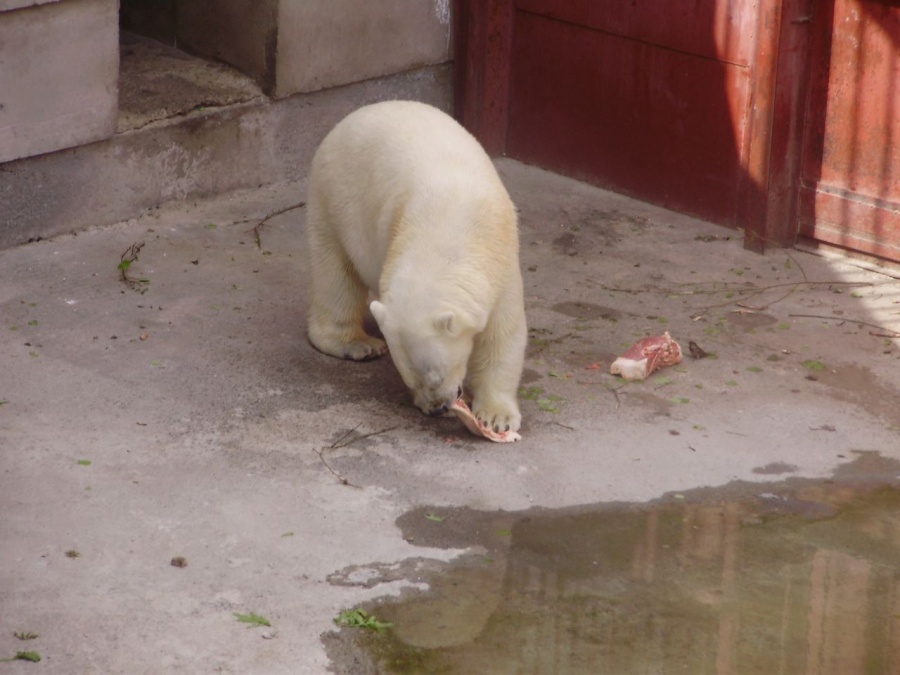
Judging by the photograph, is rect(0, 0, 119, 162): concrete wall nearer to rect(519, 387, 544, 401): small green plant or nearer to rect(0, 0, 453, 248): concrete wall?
rect(0, 0, 453, 248): concrete wall

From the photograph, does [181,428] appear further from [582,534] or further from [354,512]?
[582,534]

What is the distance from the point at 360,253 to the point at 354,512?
4.59ft

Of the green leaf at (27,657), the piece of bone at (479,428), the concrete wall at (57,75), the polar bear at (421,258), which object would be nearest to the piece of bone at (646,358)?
the polar bear at (421,258)

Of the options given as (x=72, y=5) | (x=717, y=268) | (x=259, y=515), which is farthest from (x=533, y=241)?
(x=259, y=515)

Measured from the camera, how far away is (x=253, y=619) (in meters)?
4.56

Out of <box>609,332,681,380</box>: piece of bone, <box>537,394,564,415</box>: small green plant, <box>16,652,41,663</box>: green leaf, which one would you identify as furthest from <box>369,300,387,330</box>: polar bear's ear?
<box>16,652,41,663</box>: green leaf

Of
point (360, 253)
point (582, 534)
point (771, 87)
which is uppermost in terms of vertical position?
point (771, 87)

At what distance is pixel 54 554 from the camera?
490 cm

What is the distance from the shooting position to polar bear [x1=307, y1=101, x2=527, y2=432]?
5430 millimetres

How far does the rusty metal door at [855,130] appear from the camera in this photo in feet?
23.8

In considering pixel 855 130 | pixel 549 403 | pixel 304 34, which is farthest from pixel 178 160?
pixel 855 130

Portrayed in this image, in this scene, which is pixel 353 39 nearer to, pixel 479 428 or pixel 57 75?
pixel 57 75

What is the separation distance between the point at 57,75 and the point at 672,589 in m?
4.38

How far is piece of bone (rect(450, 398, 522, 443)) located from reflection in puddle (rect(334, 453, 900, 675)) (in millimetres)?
530
